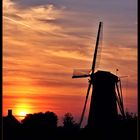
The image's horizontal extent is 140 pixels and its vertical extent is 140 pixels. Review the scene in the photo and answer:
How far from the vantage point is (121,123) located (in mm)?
32406

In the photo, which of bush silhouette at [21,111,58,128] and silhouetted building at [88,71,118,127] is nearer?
silhouetted building at [88,71,118,127]

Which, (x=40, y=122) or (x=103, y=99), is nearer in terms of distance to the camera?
(x=103, y=99)

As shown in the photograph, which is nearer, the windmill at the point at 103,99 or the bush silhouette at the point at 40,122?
the windmill at the point at 103,99

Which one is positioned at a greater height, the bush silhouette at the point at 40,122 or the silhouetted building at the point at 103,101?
the silhouetted building at the point at 103,101

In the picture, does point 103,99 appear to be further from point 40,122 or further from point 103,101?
point 40,122

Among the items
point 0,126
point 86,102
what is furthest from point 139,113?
point 86,102

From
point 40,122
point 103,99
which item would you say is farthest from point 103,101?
point 40,122

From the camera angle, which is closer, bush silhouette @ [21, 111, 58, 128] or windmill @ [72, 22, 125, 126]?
windmill @ [72, 22, 125, 126]

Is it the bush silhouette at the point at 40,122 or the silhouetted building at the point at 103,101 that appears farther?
the bush silhouette at the point at 40,122

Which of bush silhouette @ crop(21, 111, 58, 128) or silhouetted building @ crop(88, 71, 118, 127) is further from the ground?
silhouetted building @ crop(88, 71, 118, 127)

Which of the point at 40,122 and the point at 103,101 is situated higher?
the point at 103,101

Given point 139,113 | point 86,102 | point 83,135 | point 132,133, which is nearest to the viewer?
point 139,113

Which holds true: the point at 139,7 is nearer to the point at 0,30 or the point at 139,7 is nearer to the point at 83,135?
the point at 0,30

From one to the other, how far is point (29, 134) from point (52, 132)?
3983 millimetres
